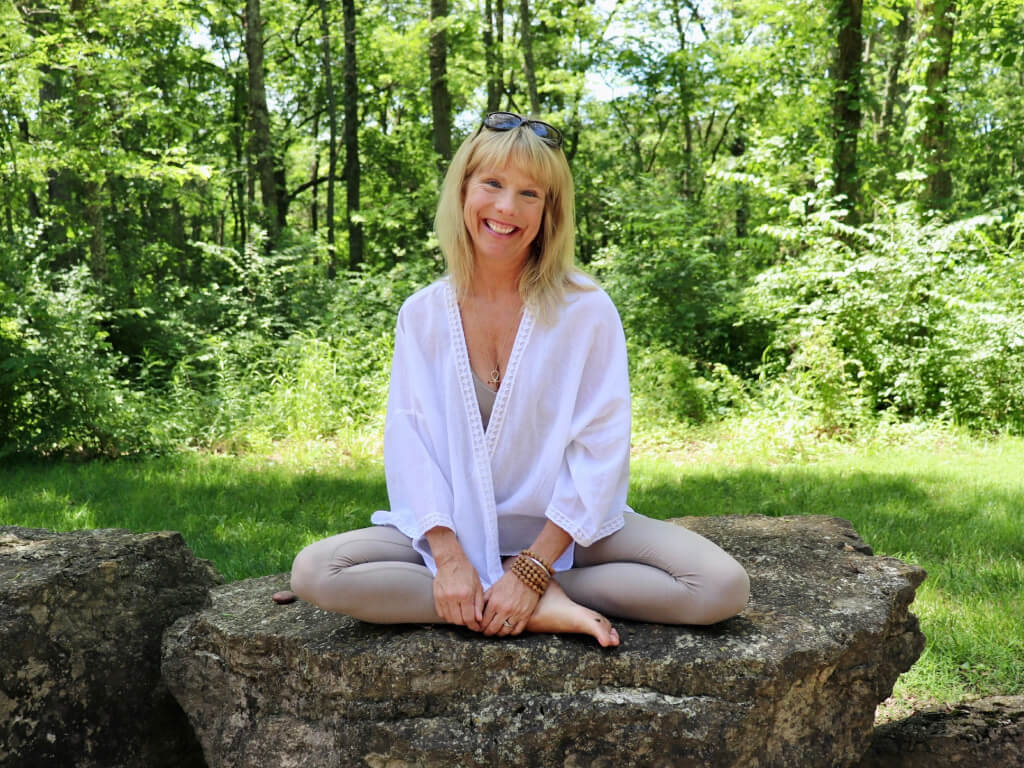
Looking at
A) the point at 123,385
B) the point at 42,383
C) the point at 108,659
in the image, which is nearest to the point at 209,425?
the point at 123,385

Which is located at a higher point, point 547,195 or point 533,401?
point 547,195

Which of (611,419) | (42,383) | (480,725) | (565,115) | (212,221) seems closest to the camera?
(480,725)

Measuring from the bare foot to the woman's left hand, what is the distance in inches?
1.2

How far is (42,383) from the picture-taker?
7.48 meters

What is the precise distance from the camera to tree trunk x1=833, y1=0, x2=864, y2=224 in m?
10.4

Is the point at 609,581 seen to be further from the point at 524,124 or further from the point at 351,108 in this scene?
the point at 351,108

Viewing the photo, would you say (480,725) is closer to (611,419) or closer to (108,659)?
(611,419)

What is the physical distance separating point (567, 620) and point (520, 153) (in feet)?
4.79

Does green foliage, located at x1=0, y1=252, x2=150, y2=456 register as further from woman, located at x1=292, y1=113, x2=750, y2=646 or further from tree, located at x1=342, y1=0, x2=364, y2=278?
tree, located at x1=342, y1=0, x2=364, y2=278

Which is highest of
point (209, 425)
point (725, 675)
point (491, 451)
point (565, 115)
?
point (565, 115)

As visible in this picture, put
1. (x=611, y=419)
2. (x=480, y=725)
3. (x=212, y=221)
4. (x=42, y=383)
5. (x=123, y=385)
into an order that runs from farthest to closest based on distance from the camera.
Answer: (x=212, y=221) < (x=123, y=385) < (x=42, y=383) < (x=611, y=419) < (x=480, y=725)

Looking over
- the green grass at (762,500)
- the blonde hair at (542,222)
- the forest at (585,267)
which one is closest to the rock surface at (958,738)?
the green grass at (762,500)

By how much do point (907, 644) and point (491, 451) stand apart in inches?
Result: 58.1

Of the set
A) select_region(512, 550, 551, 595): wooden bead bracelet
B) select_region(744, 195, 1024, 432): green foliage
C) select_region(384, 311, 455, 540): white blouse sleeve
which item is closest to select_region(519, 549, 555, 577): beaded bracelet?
select_region(512, 550, 551, 595): wooden bead bracelet
